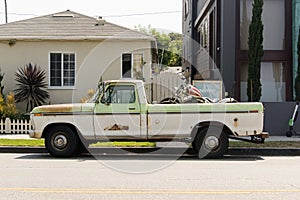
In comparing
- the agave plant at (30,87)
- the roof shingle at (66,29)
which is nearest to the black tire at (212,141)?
the roof shingle at (66,29)

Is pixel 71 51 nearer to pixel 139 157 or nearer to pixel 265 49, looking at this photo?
pixel 265 49

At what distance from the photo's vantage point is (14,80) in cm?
2280

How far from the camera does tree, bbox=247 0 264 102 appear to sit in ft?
64.4

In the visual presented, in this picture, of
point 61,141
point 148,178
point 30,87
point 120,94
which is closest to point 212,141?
point 120,94

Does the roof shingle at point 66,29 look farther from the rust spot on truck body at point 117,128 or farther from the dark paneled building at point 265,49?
the rust spot on truck body at point 117,128

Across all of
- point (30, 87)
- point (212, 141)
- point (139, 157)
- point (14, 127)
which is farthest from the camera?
point (30, 87)

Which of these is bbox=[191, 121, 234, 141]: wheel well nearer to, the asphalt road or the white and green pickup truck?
the white and green pickup truck

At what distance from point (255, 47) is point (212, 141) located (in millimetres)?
7173

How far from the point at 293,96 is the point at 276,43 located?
2252 millimetres

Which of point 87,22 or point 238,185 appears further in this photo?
point 87,22

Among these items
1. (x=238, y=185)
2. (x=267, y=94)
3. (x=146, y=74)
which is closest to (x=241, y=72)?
(x=267, y=94)

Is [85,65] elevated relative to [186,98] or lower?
elevated

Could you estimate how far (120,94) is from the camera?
1381 centimetres

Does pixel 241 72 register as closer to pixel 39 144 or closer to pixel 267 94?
pixel 267 94
